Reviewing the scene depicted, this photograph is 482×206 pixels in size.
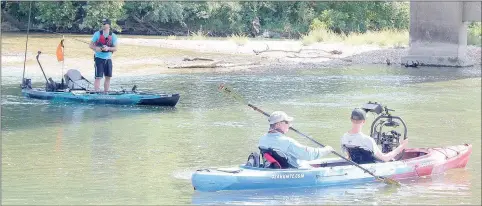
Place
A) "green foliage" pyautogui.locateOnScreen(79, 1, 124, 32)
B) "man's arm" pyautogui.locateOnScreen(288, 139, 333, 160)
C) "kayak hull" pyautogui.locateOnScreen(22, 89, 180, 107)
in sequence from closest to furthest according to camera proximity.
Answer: "man's arm" pyautogui.locateOnScreen(288, 139, 333, 160) → "kayak hull" pyautogui.locateOnScreen(22, 89, 180, 107) → "green foliage" pyautogui.locateOnScreen(79, 1, 124, 32)

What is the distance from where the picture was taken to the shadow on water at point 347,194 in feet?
41.0

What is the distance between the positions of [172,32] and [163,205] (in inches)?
1385

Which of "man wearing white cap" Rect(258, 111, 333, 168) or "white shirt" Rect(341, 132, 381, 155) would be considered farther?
"white shirt" Rect(341, 132, 381, 155)

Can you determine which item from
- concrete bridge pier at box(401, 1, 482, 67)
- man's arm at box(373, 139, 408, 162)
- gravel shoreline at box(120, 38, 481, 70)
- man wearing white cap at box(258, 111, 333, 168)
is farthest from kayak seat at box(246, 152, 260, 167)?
concrete bridge pier at box(401, 1, 482, 67)

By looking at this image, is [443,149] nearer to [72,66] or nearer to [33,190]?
[33,190]

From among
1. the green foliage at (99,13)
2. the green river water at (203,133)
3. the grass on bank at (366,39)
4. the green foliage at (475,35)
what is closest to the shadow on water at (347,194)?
the green river water at (203,133)

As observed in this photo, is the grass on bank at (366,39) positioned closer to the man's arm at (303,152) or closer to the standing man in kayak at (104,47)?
the standing man in kayak at (104,47)

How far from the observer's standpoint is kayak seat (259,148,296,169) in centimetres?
1276

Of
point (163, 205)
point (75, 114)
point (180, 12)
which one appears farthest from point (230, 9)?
point (163, 205)

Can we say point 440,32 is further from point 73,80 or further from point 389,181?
point 389,181

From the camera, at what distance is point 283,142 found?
12.5 m

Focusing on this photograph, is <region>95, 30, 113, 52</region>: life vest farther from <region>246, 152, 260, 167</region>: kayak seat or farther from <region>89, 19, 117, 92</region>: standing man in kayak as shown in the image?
<region>246, 152, 260, 167</region>: kayak seat

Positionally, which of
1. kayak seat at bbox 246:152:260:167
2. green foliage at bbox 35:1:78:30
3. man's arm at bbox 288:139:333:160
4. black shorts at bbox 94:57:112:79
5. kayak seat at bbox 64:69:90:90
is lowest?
kayak seat at bbox 246:152:260:167

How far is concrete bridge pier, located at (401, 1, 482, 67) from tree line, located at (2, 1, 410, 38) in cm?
1407
